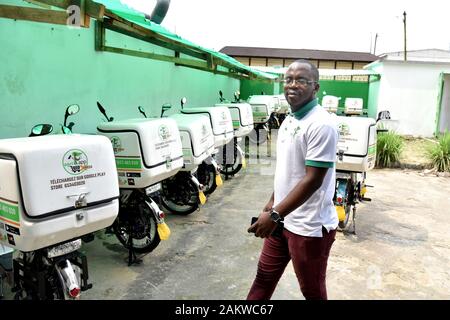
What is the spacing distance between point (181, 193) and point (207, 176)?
974mm

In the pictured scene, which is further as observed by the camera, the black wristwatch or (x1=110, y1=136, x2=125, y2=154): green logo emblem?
(x1=110, y1=136, x2=125, y2=154): green logo emblem

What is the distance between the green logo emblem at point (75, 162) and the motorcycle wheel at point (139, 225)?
4.19ft

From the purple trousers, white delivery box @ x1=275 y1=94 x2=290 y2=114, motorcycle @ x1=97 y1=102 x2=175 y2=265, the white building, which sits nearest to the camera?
the purple trousers

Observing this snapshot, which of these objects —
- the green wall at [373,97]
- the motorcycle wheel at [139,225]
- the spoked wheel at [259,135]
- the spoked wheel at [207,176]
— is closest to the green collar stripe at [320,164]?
the motorcycle wheel at [139,225]

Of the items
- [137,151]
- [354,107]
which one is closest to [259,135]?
[354,107]

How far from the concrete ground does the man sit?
1184 millimetres

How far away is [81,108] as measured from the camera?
4.26 metres

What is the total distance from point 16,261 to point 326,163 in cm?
207

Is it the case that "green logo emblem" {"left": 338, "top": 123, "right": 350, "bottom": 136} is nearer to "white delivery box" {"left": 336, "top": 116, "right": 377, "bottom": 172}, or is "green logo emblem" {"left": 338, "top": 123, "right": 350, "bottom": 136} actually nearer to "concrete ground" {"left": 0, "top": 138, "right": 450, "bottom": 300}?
"white delivery box" {"left": 336, "top": 116, "right": 377, "bottom": 172}

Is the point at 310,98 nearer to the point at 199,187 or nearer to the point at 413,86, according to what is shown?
the point at 199,187

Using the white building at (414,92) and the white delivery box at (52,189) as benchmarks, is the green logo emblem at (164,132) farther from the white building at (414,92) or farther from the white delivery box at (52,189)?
the white building at (414,92)

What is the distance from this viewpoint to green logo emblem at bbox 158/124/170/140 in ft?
12.2

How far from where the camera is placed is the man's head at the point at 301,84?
2229mm

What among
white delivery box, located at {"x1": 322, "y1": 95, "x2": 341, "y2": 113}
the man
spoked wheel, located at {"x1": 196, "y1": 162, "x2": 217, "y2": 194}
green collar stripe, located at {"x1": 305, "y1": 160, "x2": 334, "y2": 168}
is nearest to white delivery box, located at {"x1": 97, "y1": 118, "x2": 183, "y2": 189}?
the man
